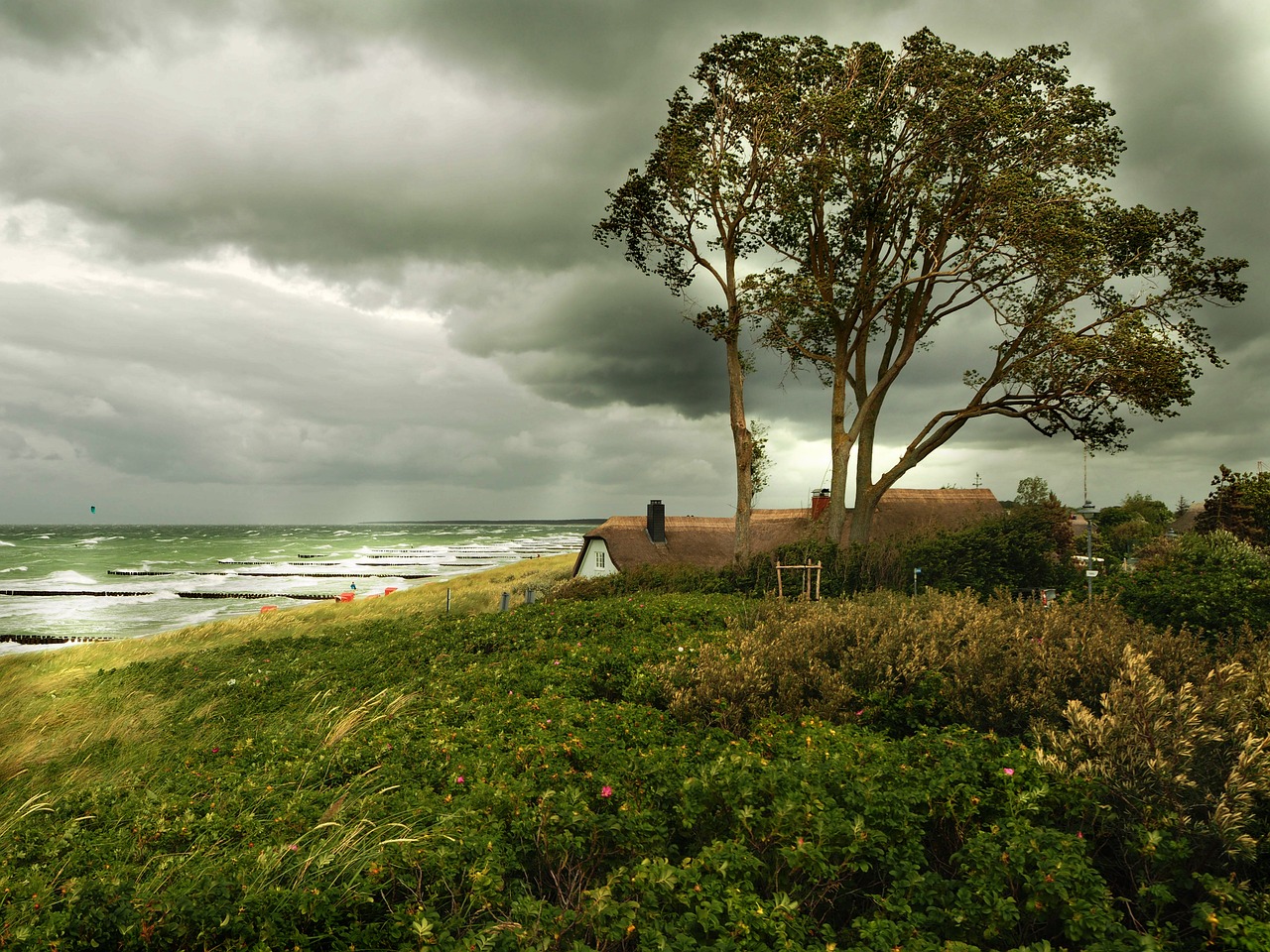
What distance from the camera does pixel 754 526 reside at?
27234 millimetres

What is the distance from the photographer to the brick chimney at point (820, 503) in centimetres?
2566

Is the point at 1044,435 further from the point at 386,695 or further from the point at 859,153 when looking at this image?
the point at 386,695

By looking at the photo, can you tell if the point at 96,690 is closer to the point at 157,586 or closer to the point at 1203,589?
the point at 1203,589

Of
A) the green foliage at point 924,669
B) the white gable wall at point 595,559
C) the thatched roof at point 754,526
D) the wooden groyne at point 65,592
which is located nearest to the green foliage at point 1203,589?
the green foliage at point 924,669

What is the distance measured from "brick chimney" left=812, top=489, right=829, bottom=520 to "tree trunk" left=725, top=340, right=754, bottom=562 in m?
6.73

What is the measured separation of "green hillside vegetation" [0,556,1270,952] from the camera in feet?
11.4

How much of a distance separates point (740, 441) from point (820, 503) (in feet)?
25.8

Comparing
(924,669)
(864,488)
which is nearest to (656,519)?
(864,488)

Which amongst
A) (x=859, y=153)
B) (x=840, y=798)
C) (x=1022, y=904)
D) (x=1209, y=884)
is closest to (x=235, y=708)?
(x=840, y=798)

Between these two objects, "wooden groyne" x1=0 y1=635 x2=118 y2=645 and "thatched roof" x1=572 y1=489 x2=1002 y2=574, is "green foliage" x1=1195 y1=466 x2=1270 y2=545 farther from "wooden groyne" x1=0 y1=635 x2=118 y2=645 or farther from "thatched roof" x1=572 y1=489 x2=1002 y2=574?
"wooden groyne" x1=0 y1=635 x2=118 y2=645

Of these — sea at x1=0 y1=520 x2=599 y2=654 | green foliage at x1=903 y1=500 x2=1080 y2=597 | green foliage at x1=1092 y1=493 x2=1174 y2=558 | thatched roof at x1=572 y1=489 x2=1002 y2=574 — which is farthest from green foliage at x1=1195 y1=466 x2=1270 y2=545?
sea at x1=0 y1=520 x2=599 y2=654

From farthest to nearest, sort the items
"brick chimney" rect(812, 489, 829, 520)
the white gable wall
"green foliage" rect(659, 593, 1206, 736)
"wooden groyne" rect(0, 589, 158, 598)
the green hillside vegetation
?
"wooden groyne" rect(0, 589, 158, 598) → the white gable wall → "brick chimney" rect(812, 489, 829, 520) → "green foliage" rect(659, 593, 1206, 736) → the green hillside vegetation

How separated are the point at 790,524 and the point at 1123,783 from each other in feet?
73.4

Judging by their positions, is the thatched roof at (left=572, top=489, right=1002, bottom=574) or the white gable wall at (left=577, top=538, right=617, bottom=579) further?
the white gable wall at (left=577, top=538, right=617, bottom=579)
